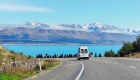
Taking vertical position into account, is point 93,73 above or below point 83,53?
below

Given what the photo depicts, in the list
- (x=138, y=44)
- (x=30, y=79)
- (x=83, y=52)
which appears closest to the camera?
(x=30, y=79)

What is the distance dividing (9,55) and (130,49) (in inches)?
1843

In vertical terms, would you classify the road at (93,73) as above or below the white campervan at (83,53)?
below

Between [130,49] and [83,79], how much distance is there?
70.3 metres

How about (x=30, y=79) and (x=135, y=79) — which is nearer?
(x=135, y=79)

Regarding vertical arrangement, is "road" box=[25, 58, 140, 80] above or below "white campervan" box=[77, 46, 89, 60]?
below

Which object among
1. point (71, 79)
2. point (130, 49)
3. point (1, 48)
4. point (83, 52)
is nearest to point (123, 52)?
point (130, 49)

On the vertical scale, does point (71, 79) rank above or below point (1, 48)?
below

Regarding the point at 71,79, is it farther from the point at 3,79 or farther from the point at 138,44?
the point at 138,44

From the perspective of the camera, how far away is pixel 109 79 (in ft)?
50.4

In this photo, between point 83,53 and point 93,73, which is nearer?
point 93,73

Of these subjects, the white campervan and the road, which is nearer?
the road

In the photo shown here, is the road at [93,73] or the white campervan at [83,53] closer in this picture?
the road at [93,73]

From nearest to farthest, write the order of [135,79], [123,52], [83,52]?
[135,79] < [83,52] < [123,52]
